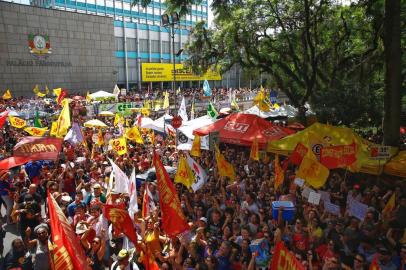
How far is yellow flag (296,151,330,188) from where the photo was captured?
8.40 metres

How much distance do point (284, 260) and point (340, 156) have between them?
5.45m

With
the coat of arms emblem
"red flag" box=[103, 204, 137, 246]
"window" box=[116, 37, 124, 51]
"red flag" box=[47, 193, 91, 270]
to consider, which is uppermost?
"window" box=[116, 37, 124, 51]

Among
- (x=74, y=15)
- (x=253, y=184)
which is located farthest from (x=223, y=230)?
(x=74, y=15)

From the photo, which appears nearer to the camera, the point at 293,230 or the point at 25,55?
the point at 293,230

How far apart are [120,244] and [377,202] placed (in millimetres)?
6072

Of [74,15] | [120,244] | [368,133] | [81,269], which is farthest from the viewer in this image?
[74,15]

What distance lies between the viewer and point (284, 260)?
452 cm

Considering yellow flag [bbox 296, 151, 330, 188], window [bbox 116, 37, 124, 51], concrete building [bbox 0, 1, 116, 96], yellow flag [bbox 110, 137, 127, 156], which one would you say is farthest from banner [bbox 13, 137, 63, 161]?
window [bbox 116, 37, 124, 51]

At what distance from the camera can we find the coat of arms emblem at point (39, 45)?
39.3 m

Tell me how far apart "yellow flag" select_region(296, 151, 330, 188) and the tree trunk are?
15.1 ft

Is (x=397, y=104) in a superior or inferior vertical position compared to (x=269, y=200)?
superior

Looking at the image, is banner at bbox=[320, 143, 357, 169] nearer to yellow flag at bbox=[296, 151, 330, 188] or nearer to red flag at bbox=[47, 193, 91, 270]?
yellow flag at bbox=[296, 151, 330, 188]

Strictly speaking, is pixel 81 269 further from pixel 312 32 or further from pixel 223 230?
pixel 312 32

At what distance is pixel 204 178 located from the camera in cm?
1001
